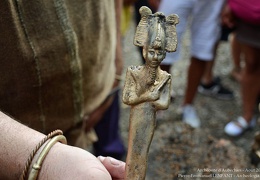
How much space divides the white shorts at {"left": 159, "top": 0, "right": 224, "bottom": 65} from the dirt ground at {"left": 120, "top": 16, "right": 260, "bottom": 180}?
0.47 metres

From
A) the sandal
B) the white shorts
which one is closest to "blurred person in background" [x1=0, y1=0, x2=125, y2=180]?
the white shorts

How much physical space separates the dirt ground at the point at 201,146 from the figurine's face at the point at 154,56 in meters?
0.97

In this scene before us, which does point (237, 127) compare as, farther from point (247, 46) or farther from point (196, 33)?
point (196, 33)

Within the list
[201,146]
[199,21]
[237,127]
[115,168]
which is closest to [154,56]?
[115,168]

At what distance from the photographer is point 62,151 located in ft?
2.35

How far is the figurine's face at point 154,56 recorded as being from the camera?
734 millimetres

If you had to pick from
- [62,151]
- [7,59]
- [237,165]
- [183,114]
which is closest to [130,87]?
[62,151]

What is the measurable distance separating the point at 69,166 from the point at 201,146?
1452mm

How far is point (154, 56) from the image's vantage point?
73 centimetres

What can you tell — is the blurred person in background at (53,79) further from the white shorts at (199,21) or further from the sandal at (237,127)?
the sandal at (237,127)

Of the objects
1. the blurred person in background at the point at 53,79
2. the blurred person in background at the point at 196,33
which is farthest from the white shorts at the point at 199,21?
the blurred person in background at the point at 53,79

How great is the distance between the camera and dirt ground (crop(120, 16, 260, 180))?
5.80ft

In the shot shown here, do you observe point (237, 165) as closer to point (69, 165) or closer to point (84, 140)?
point (84, 140)

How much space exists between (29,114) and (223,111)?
6.83ft
